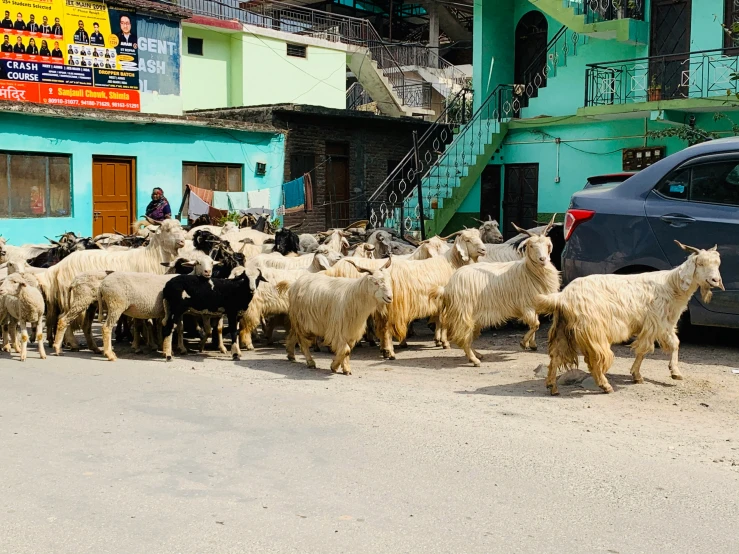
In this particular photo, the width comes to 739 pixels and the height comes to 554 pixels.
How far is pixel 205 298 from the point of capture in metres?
10.0

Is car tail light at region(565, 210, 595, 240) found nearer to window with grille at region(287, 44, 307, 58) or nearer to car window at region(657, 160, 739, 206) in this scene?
car window at region(657, 160, 739, 206)

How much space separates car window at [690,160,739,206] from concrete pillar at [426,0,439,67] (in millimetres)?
31218

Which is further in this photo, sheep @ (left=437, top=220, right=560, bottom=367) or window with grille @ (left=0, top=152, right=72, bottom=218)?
window with grille @ (left=0, top=152, right=72, bottom=218)

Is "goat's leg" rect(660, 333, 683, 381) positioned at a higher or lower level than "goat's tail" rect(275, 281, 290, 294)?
lower

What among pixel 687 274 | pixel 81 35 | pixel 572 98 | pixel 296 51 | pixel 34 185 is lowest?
pixel 687 274

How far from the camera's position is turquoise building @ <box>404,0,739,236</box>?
62.1 feet

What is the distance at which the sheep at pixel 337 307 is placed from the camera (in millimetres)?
9062

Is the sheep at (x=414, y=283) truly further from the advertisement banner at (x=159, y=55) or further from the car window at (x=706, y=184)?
the advertisement banner at (x=159, y=55)

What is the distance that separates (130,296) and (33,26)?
16845 mm

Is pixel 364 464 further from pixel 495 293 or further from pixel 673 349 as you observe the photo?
pixel 495 293

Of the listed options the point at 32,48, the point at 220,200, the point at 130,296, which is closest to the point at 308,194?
the point at 220,200

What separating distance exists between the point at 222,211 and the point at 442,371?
12631 mm

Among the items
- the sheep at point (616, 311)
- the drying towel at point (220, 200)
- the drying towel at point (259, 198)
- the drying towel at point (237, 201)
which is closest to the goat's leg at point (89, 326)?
the sheep at point (616, 311)

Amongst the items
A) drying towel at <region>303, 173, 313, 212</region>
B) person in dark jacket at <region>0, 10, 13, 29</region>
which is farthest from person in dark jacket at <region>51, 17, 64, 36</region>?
drying towel at <region>303, 173, 313, 212</region>
